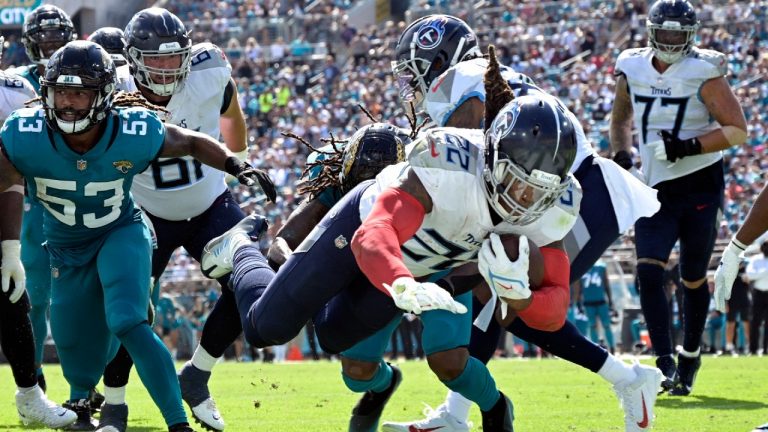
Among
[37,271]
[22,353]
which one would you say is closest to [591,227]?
[22,353]

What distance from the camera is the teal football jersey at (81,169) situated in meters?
5.24

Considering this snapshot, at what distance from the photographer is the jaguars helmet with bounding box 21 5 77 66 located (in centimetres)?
735

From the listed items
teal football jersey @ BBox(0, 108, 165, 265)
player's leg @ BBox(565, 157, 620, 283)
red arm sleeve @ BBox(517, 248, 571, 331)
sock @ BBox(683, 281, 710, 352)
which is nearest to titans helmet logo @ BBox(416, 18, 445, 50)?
player's leg @ BBox(565, 157, 620, 283)

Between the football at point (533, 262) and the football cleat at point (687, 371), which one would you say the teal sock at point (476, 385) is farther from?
the football cleat at point (687, 371)

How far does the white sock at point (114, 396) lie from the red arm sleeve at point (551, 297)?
74.6 inches

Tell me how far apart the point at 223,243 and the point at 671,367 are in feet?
10.5

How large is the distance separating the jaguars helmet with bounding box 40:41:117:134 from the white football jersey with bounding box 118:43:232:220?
1.23 meters

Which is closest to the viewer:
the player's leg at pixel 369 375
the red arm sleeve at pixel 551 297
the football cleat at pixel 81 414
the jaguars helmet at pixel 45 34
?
the red arm sleeve at pixel 551 297

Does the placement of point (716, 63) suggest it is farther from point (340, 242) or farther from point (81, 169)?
point (81, 169)

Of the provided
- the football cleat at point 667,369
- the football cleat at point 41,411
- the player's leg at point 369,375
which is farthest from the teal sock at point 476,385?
the football cleat at point 667,369

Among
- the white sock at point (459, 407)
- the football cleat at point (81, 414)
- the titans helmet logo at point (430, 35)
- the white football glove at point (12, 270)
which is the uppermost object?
the titans helmet logo at point (430, 35)

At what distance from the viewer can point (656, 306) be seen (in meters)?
7.72

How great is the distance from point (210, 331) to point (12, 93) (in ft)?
5.29

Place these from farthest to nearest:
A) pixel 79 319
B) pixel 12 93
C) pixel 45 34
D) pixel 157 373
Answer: pixel 45 34, pixel 12 93, pixel 79 319, pixel 157 373
